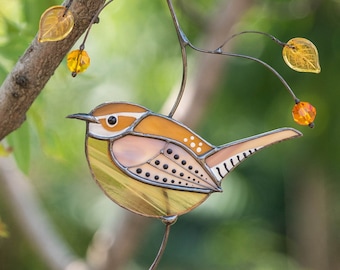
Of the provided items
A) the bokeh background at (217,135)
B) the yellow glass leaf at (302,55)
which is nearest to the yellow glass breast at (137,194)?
the yellow glass leaf at (302,55)

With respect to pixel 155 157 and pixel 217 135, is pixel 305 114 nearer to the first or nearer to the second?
pixel 155 157

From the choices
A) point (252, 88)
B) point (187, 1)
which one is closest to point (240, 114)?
point (252, 88)

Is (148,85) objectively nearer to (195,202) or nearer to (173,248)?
(173,248)

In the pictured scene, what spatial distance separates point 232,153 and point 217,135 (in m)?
1.43

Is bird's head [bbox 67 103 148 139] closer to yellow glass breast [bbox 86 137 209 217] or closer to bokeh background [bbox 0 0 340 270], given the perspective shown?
yellow glass breast [bbox 86 137 209 217]

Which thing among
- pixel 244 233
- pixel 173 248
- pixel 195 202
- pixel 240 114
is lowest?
pixel 195 202

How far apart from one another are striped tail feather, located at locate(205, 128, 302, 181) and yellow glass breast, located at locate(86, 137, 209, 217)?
23 millimetres

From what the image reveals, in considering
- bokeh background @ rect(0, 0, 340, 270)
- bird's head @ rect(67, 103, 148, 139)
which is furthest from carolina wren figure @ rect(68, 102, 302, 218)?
bokeh background @ rect(0, 0, 340, 270)

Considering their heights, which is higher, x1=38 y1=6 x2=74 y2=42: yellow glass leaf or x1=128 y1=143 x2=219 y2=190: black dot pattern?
x1=38 y1=6 x2=74 y2=42: yellow glass leaf

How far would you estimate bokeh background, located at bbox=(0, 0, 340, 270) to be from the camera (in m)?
1.33

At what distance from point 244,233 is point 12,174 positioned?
1.20 m

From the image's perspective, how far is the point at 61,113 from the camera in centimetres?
198

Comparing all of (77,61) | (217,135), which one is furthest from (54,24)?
(217,135)

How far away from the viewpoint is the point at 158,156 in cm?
45
